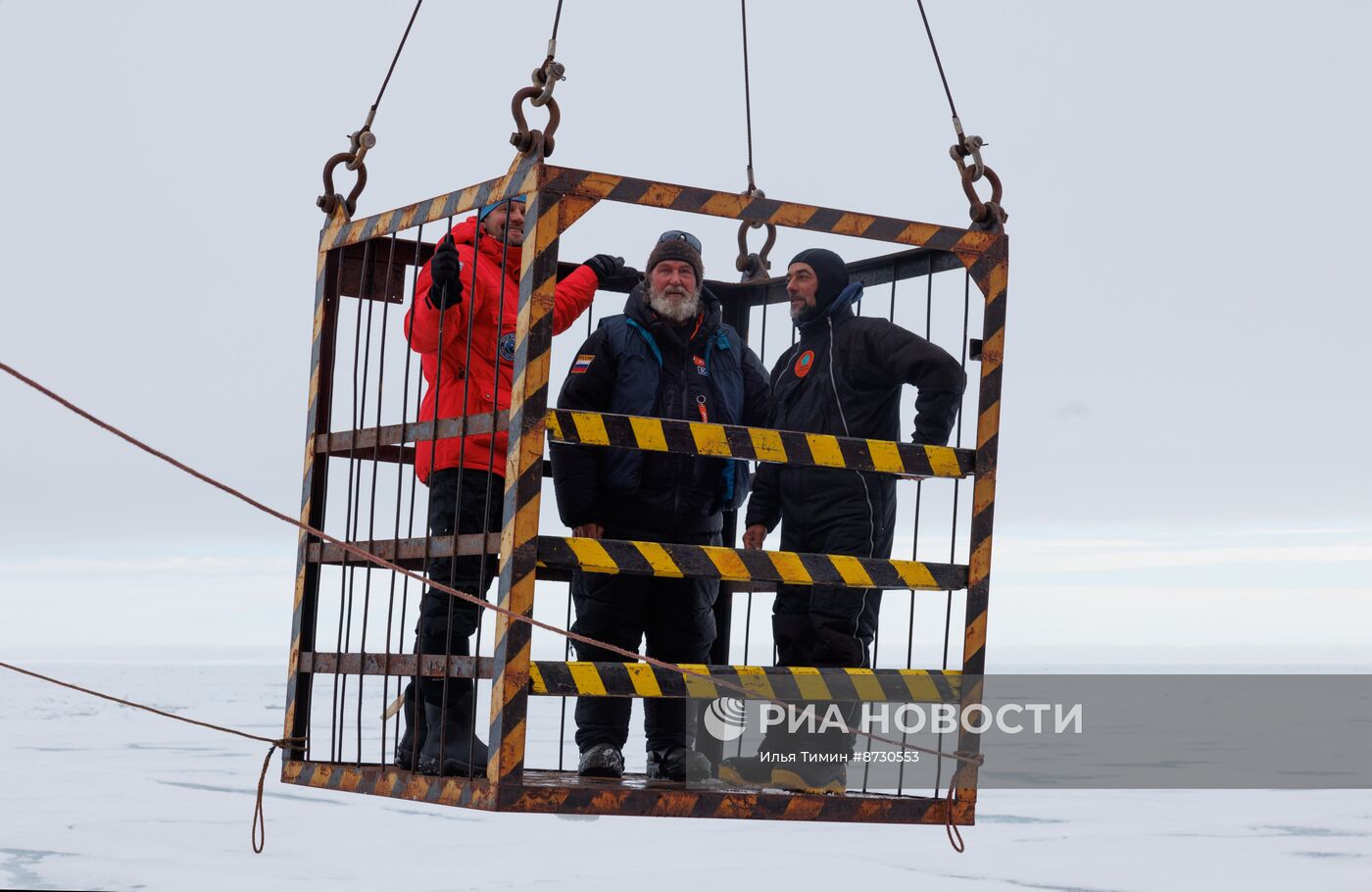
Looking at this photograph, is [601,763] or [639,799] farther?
[601,763]

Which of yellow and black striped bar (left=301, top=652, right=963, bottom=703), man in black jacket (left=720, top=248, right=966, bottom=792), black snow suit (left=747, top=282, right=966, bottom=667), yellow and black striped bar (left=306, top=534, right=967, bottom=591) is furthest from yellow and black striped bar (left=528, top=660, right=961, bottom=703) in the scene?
black snow suit (left=747, top=282, right=966, bottom=667)

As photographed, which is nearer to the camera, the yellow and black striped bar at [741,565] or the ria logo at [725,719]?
the yellow and black striped bar at [741,565]

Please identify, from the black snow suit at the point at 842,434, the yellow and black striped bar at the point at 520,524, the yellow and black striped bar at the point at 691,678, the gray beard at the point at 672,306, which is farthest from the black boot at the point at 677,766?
the gray beard at the point at 672,306

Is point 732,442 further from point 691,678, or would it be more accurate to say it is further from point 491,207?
point 491,207

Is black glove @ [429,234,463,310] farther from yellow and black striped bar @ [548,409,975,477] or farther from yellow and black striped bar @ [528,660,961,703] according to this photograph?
yellow and black striped bar @ [528,660,961,703]

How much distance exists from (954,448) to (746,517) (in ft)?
3.20

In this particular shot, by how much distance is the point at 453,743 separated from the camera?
18.3 ft

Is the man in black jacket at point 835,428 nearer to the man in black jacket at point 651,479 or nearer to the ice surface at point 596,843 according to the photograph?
the man in black jacket at point 651,479

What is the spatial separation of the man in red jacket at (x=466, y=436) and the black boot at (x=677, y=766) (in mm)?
705

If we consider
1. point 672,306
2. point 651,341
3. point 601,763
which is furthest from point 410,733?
point 672,306

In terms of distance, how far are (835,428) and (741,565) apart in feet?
3.35

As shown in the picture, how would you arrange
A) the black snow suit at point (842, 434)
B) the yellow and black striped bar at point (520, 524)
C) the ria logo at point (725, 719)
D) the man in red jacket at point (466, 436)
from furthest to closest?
the ria logo at point (725, 719) → the black snow suit at point (842, 434) → the man in red jacket at point (466, 436) → the yellow and black striped bar at point (520, 524)

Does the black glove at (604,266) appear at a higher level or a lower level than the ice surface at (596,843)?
higher

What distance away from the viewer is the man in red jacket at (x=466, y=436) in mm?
5555
